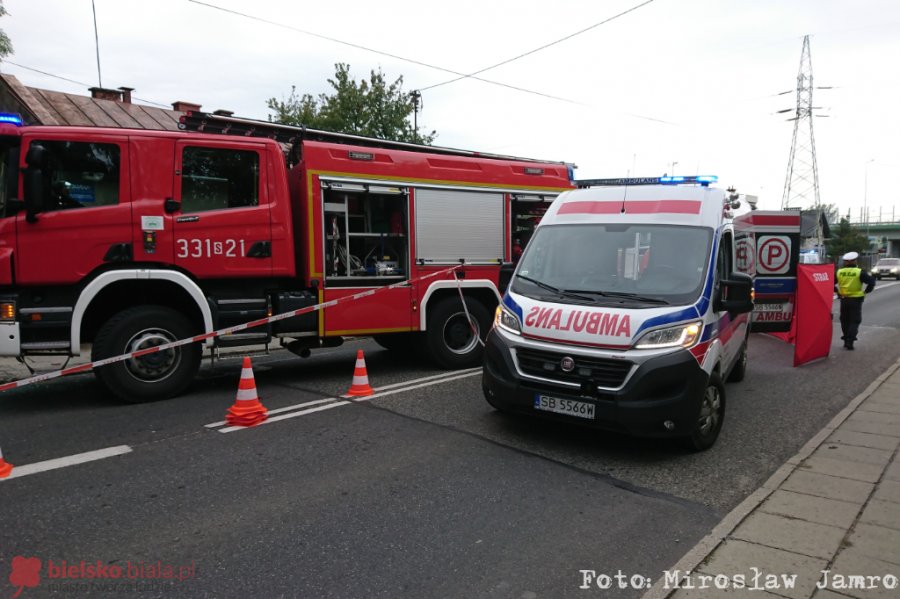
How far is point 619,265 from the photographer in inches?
216

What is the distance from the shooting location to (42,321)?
604 centimetres

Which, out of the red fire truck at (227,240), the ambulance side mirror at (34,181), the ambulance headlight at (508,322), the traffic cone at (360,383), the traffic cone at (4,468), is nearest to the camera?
the traffic cone at (4,468)

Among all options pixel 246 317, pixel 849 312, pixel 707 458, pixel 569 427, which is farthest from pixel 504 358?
pixel 849 312

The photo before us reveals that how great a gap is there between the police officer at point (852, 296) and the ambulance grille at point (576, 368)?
333 inches

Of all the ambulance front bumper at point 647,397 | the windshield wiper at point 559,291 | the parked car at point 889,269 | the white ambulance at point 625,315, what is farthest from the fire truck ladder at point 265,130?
the parked car at point 889,269

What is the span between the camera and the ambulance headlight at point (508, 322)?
532 centimetres

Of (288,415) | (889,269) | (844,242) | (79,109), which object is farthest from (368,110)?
(844,242)

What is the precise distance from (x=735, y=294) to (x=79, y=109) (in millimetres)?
21013

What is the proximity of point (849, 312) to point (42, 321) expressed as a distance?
12.4 metres

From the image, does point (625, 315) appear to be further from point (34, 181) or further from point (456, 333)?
point (34, 181)

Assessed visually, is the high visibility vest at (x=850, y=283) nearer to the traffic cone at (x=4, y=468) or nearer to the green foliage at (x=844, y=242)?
the traffic cone at (x=4, y=468)

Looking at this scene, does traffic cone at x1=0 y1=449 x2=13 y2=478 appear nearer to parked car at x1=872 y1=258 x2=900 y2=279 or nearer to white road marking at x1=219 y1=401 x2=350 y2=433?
white road marking at x1=219 y1=401 x2=350 y2=433

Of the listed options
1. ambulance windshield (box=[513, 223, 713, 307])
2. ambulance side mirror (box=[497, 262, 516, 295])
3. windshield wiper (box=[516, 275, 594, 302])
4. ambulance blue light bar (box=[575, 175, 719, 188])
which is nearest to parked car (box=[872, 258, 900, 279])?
ambulance blue light bar (box=[575, 175, 719, 188])

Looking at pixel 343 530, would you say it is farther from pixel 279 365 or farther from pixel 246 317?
pixel 279 365
